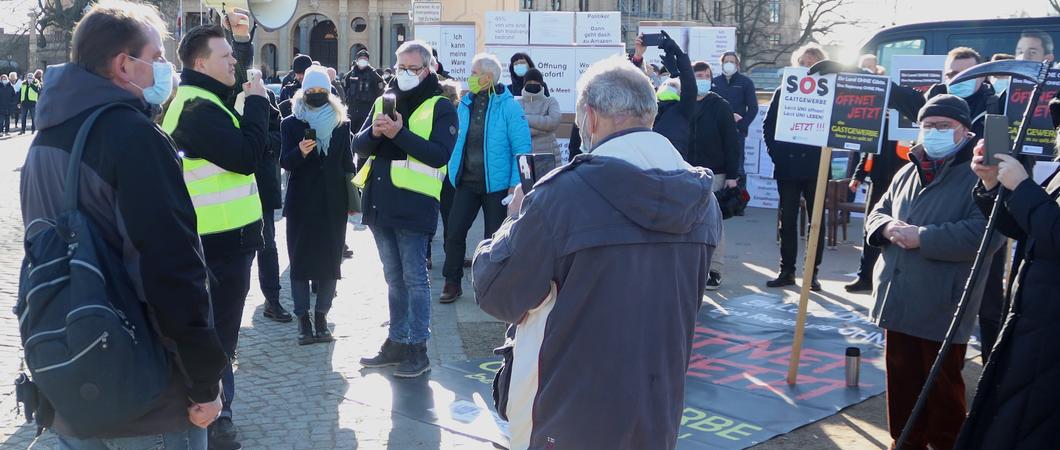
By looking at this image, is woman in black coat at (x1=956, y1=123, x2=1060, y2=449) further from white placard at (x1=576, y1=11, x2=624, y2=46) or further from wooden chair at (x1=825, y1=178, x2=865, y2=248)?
white placard at (x1=576, y1=11, x2=624, y2=46)

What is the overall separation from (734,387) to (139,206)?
419 centimetres

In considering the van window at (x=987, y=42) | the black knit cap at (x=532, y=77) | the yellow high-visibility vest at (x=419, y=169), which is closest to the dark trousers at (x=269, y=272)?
the yellow high-visibility vest at (x=419, y=169)

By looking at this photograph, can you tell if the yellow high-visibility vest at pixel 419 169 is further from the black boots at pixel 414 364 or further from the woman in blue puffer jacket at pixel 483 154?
the woman in blue puffer jacket at pixel 483 154

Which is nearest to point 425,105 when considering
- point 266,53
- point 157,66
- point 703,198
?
point 157,66

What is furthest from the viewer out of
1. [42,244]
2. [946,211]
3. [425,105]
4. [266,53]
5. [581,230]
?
[266,53]

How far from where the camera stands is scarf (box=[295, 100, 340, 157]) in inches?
273

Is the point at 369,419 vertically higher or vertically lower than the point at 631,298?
lower

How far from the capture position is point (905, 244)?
4.84 meters

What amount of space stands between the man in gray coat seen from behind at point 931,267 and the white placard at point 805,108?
1.25 meters

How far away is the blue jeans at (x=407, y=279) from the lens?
20.4 feet

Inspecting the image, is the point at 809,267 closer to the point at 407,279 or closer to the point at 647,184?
the point at 407,279

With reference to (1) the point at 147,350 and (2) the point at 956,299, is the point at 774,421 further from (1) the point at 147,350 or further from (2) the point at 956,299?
(1) the point at 147,350

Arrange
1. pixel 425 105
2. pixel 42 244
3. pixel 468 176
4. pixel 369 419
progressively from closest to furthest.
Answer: pixel 42 244 < pixel 369 419 < pixel 425 105 < pixel 468 176

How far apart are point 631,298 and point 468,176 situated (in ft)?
18.3
